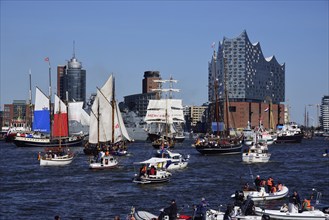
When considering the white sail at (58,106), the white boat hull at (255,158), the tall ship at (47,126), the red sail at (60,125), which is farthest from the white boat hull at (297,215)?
the white sail at (58,106)

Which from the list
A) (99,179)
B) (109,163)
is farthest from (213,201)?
(109,163)

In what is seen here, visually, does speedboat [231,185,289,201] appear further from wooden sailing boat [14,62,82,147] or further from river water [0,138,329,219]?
wooden sailing boat [14,62,82,147]

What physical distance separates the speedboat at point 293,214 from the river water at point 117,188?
7434 millimetres

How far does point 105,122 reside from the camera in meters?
122

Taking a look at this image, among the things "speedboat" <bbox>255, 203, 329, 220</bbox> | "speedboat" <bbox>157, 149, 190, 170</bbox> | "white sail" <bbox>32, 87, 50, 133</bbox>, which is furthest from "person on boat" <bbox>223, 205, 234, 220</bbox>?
"white sail" <bbox>32, 87, 50, 133</bbox>

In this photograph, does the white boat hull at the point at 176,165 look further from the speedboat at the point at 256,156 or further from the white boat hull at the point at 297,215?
the white boat hull at the point at 297,215

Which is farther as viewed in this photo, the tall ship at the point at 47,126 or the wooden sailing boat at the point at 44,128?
the wooden sailing boat at the point at 44,128

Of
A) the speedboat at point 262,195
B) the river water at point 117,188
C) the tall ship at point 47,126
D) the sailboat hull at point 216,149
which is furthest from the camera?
the tall ship at point 47,126

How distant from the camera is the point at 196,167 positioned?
→ 3880 inches

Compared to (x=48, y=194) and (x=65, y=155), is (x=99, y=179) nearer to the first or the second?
(x=48, y=194)

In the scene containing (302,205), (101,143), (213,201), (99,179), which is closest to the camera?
(302,205)

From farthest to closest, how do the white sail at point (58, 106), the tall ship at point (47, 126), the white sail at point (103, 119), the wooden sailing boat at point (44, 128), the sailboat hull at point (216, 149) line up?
Result: the wooden sailing boat at point (44, 128) < the tall ship at point (47, 126) < the white sail at point (58, 106) < the sailboat hull at point (216, 149) < the white sail at point (103, 119)

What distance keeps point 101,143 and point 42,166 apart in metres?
23.6

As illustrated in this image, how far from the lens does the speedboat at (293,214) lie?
45.2 m
